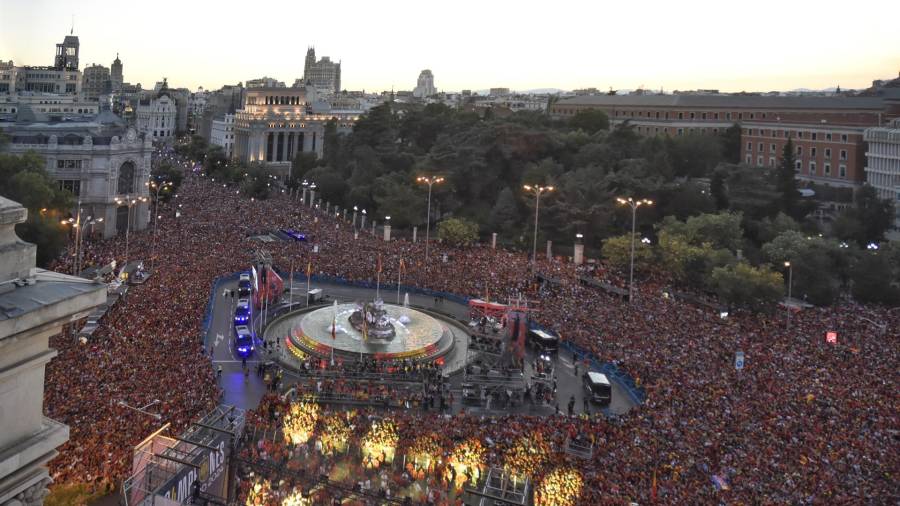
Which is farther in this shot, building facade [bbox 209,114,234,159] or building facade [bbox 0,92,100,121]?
building facade [bbox 209,114,234,159]

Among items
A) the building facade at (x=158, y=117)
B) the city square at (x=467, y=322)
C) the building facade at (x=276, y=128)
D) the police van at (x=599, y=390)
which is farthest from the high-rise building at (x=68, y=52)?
the police van at (x=599, y=390)

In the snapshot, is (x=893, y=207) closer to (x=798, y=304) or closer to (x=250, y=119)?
(x=798, y=304)

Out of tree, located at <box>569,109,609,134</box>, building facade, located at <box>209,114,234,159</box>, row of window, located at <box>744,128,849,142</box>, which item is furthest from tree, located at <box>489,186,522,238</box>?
building facade, located at <box>209,114,234,159</box>

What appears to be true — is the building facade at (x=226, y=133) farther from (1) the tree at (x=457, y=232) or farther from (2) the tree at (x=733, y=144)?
(2) the tree at (x=733, y=144)

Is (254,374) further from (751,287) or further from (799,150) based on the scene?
(799,150)

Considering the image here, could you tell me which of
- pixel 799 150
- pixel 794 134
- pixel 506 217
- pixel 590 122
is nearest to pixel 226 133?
pixel 590 122

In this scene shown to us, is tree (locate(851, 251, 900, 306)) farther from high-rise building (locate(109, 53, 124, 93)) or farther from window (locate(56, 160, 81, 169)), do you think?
high-rise building (locate(109, 53, 124, 93))
